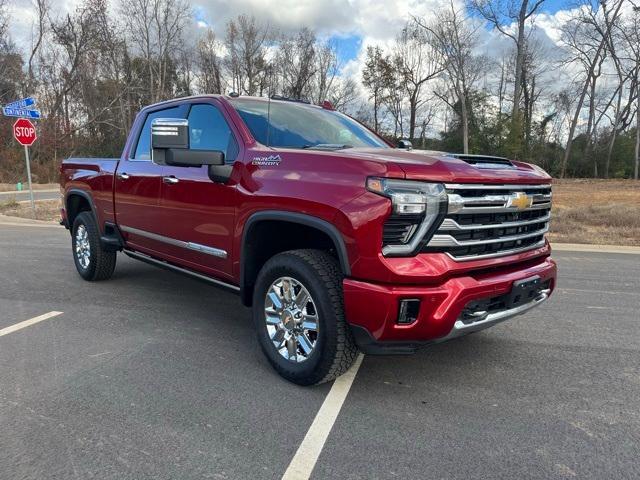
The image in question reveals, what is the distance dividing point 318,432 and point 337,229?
44.7 inches

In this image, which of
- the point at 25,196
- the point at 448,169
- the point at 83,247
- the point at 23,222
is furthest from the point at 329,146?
the point at 25,196

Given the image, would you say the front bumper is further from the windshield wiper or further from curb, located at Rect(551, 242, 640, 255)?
curb, located at Rect(551, 242, 640, 255)

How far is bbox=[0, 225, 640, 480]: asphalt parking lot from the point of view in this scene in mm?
2479

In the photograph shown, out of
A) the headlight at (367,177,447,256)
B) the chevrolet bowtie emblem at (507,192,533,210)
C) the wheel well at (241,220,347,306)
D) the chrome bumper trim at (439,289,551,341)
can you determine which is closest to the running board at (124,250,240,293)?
the wheel well at (241,220,347,306)

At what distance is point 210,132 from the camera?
13.4 feet

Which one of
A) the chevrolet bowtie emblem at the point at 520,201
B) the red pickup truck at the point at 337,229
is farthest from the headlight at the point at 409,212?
the chevrolet bowtie emblem at the point at 520,201

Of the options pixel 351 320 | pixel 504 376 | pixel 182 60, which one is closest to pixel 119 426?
pixel 351 320

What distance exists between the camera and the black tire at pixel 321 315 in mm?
2982

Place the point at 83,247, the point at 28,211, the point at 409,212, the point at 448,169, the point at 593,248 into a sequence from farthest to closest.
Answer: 1. the point at 28,211
2. the point at 593,248
3. the point at 83,247
4. the point at 448,169
5. the point at 409,212

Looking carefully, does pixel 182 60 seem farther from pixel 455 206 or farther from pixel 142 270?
pixel 455 206

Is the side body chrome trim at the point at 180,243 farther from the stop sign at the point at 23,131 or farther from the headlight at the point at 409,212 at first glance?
the stop sign at the point at 23,131

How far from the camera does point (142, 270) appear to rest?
681 cm

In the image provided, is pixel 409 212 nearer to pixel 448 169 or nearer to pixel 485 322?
pixel 448 169

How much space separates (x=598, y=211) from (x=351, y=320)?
12.3 m
